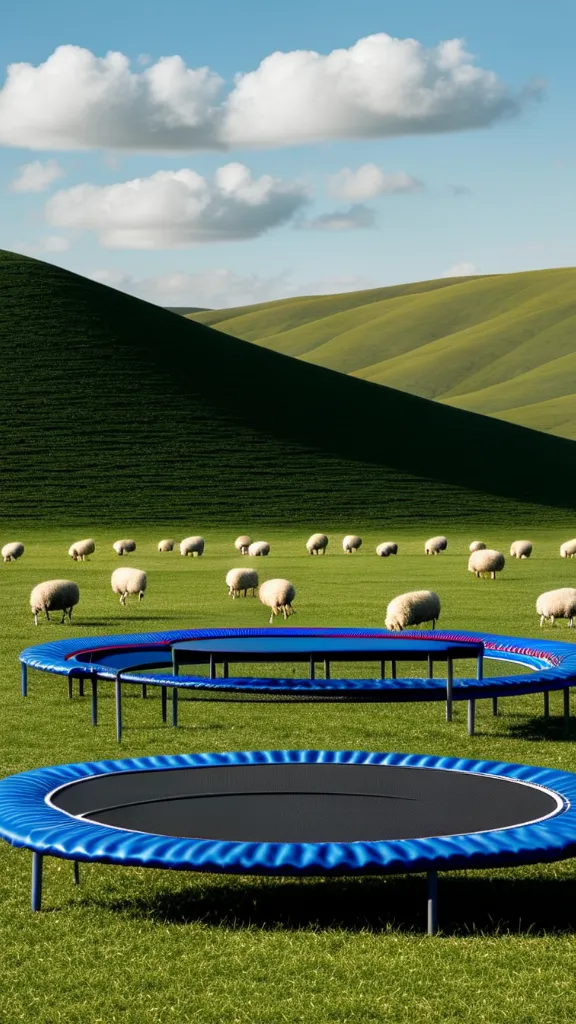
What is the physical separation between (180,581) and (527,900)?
37.8 m

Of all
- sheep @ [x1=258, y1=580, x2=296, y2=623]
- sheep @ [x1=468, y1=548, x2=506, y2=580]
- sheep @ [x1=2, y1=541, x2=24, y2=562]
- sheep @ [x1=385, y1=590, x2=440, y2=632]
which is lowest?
sheep @ [x1=2, y1=541, x2=24, y2=562]

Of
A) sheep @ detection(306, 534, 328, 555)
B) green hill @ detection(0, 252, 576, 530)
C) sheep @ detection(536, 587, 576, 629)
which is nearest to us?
sheep @ detection(536, 587, 576, 629)

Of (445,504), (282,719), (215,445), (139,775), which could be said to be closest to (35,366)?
(215,445)

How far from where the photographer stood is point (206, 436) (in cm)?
10550

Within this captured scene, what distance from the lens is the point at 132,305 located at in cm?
12544

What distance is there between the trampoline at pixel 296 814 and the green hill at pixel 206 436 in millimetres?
77833

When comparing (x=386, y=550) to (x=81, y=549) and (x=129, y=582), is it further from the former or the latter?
(x=129, y=582)

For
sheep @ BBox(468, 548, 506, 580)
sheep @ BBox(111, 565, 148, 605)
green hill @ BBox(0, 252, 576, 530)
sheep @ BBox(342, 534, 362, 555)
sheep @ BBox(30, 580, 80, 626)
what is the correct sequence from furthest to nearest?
green hill @ BBox(0, 252, 576, 530) → sheep @ BBox(342, 534, 362, 555) → sheep @ BBox(468, 548, 506, 580) → sheep @ BBox(111, 565, 148, 605) → sheep @ BBox(30, 580, 80, 626)

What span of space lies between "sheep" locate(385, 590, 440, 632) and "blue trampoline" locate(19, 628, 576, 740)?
5476 mm

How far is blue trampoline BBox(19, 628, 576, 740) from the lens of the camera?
1628cm

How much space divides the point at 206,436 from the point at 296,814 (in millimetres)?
96295

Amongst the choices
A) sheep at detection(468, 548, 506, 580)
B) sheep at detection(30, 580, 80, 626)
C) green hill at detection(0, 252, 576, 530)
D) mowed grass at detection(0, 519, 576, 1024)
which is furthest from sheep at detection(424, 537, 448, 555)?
mowed grass at detection(0, 519, 576, 1024)

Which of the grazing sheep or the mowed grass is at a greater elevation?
the mowed grass

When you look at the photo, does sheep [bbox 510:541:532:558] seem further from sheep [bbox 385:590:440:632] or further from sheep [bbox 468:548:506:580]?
sheep [bbox 385:590:440:632]
